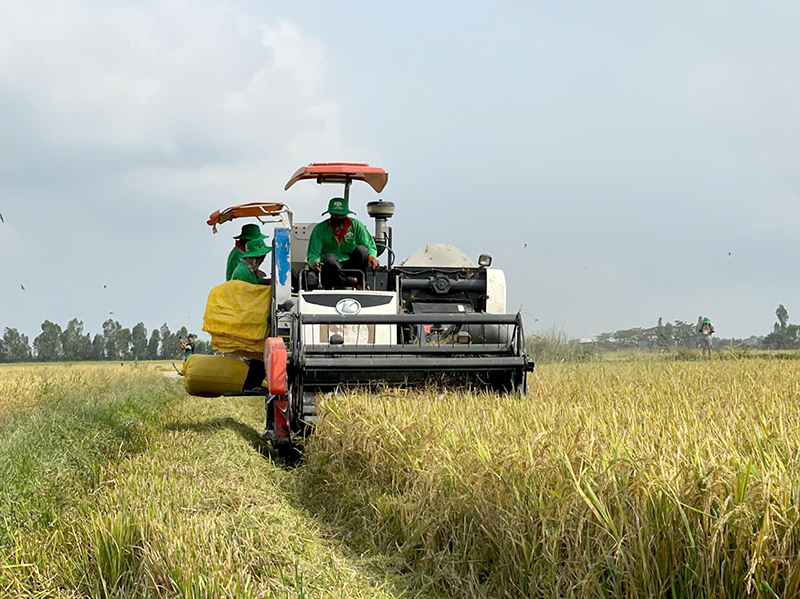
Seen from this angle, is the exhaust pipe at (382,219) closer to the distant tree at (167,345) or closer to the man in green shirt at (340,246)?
the man in green shirt at (340,246)

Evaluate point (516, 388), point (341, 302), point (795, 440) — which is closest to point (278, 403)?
point (341, 302)

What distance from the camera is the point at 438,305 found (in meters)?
9.26

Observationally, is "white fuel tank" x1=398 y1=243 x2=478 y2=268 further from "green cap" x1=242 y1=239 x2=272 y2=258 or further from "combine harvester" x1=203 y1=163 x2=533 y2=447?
"green cap" x1=242 y1=239 x2=272 y2=258

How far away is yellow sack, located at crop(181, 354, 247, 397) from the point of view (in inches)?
350

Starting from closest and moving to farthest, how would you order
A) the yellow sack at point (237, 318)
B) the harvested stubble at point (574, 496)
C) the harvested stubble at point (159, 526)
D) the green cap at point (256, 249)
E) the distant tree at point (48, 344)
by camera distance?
the harvested stubble at point (574, 496) → the harvested stubble at point (159, 526) → the yellow sack at point (237, 318) → the green cap at point (256, 249) → the distant tree at point (48, 344)

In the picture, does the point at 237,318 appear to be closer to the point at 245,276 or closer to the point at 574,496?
the point at 245,276

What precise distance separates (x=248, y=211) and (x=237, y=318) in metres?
1.49

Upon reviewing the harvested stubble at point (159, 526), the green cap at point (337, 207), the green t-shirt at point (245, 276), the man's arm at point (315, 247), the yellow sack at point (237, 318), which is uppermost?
the green cap at point (337, 207)

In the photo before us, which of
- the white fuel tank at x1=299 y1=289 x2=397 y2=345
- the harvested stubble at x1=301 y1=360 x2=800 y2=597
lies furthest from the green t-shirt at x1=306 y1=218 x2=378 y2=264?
the harvested stubble at x1=301 y1=360 x2=800 y2=597

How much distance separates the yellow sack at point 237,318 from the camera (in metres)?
8.52

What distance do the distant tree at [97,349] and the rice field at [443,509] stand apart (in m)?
97.2

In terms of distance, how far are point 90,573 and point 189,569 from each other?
2.53 feet

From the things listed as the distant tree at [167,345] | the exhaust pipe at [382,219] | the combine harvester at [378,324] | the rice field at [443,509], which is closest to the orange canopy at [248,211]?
the combine harvester at [378,324]

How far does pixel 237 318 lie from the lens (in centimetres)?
852
